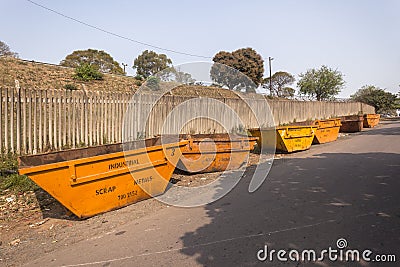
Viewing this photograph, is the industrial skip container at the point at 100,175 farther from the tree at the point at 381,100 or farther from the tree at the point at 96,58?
the tree at the point at 381,100

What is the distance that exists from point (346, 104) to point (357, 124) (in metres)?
20.0

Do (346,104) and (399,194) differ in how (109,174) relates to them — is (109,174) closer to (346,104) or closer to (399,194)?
(399,194)

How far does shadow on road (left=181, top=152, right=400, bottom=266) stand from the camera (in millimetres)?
3674

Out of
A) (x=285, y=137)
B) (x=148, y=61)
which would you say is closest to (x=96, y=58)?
(x=148, y=61)

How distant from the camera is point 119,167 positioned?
5.46m

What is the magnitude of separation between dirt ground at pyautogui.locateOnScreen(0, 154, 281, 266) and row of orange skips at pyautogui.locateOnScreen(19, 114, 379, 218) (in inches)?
10.8

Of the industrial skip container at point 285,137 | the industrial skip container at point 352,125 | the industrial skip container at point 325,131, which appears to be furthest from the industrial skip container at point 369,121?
the industrial skip container at point 285,137

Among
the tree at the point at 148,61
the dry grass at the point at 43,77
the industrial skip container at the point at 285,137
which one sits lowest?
the industrial skip container at the point at 285,137

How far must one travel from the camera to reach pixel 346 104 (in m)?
39.7

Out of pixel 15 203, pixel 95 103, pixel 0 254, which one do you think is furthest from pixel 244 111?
pixel 0 254

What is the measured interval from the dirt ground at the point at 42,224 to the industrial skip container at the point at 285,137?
6.71m

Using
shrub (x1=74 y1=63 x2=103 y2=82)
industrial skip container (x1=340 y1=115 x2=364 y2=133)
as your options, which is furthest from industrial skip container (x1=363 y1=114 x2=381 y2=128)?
shrub (x1=74 y1=63 x2=103 y2=82)

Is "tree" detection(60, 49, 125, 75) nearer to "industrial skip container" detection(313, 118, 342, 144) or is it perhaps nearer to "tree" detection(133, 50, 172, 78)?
"tree" detection(133, 50, 172, 78)

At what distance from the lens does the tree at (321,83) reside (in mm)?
50125
